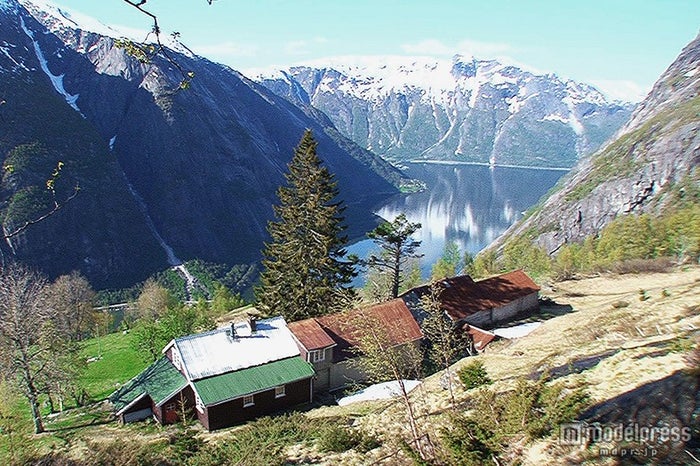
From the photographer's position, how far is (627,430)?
980 cm

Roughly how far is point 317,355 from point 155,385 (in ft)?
33.8

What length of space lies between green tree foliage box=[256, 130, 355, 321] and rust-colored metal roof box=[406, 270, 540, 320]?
7223mm

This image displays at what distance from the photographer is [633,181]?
114 metres

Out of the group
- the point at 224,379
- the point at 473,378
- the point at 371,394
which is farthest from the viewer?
the point at 371,394

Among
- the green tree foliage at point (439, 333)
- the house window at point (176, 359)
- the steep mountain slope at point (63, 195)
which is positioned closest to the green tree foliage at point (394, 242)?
the green tree foliage at point (439, 333)

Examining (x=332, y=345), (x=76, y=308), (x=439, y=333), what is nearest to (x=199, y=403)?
(x=332, y=345)

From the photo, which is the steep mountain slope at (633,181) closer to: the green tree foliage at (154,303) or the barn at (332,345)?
the barn at (332,345)

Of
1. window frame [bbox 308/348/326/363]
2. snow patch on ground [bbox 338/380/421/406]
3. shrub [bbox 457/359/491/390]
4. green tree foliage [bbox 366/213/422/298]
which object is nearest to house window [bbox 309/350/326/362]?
window frame [bbox 308/348/326/363]

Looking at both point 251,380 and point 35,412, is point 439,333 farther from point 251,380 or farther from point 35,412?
point 35,412

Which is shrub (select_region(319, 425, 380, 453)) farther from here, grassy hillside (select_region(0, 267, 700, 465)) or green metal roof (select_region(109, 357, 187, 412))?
green metal roof (select_region(109, 357, 187, 412))

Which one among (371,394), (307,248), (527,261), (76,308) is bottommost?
(76,308)

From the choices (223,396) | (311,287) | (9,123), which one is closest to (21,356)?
(223,396)

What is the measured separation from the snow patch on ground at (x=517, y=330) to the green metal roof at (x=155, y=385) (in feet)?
74.2

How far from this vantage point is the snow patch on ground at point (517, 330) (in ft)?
118
